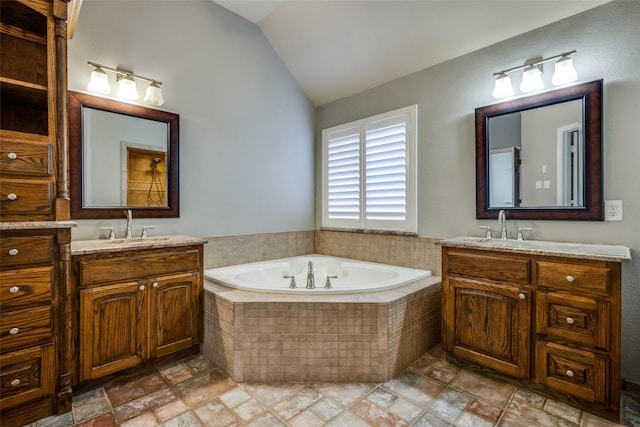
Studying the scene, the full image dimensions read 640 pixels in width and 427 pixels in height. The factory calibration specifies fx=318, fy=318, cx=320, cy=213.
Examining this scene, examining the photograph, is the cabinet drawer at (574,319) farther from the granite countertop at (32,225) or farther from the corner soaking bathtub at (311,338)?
the granite countertop at (32,225)

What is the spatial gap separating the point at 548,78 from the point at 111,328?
334 centimetres

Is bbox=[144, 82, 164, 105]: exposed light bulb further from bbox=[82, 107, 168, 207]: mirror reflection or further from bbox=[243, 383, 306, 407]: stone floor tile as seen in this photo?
bbox=[243, 383, 306, 407]: stone floor tile

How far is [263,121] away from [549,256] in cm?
270

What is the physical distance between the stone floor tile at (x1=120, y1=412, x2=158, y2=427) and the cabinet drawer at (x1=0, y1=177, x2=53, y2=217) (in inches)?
47.3

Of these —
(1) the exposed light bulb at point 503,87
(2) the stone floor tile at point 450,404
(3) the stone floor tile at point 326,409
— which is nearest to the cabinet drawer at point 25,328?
(3) the stone floor tile at point 326,409

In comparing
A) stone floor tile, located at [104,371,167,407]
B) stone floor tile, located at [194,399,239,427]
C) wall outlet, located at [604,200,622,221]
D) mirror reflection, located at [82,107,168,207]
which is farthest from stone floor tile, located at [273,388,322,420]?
wall outlet, located at [604,200,622,221]

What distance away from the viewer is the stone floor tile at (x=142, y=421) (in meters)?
1.65

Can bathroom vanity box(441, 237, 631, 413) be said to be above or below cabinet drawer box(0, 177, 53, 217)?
below

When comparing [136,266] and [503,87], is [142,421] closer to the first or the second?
[136,266]

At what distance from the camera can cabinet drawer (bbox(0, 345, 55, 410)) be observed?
156 centimetres

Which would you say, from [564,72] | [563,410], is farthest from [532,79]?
[563,410]

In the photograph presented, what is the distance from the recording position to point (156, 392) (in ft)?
6.37

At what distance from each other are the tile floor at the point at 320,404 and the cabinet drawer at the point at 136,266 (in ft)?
2.26

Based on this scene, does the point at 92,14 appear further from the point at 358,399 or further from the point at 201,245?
the point at 358,399
